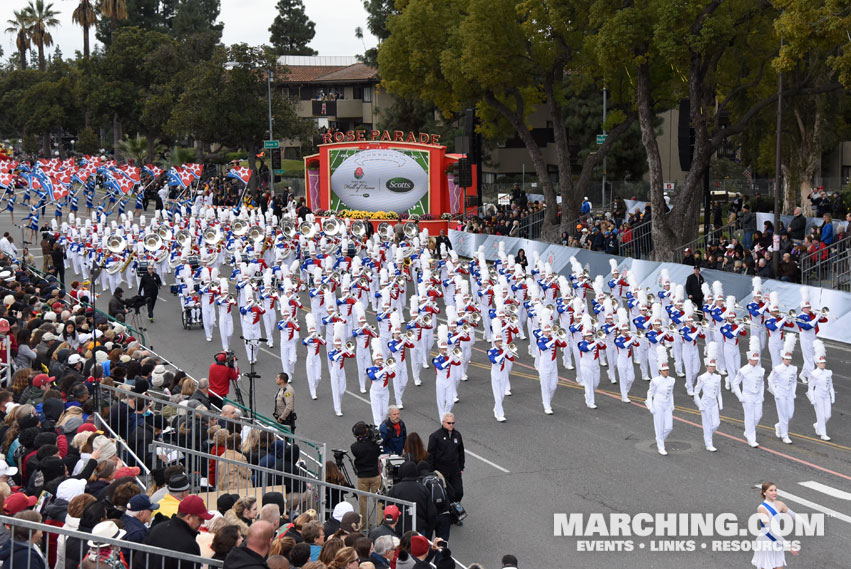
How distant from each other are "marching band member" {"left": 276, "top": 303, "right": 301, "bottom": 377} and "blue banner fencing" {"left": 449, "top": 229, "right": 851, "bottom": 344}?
300 inches

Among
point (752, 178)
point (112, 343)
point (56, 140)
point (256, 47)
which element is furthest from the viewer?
point (56, 140)

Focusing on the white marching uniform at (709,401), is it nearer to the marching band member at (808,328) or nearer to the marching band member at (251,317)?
the marching band member at (808,328)

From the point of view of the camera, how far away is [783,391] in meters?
16.3

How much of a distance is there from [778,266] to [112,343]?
54.2ft

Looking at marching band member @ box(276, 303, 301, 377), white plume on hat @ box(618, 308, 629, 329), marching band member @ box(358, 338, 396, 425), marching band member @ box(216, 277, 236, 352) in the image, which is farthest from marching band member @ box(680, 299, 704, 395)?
marching band member @ box(216, 277, 236, 352)

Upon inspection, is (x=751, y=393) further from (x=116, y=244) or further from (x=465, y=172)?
(x=465, y=172)

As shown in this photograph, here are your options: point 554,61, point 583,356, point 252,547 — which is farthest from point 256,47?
point 252,547

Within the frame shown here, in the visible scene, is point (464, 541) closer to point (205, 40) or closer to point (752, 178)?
point (752, 178)

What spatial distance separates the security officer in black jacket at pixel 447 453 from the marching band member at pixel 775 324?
9280 millimetres

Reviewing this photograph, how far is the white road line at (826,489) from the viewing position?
45.4ft

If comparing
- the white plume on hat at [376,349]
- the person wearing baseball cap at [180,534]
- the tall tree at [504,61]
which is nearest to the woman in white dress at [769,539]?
the person wearing baseball cap at [180,534]

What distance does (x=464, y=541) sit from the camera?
1266 cm

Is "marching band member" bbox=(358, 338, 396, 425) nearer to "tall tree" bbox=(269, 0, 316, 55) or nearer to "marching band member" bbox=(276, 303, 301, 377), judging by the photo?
"marching band member" bbox=(276, 303, 301, 377)

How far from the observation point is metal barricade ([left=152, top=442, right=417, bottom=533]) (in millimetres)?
10664
